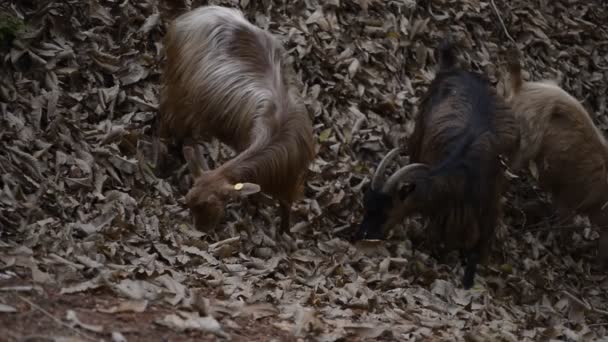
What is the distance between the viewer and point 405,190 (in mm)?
8180

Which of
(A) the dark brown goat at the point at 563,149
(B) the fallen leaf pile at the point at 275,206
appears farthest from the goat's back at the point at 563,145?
(B) the fallen leaf pile at the point at 275,206

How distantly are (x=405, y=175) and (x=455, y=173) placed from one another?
44cm

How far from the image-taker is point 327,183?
843 cm

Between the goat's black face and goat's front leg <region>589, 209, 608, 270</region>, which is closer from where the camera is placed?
the goat's black face

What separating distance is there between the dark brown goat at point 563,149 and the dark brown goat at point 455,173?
620mm

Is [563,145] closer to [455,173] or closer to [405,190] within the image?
[455,173]

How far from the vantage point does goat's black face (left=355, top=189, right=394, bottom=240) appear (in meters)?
8.08

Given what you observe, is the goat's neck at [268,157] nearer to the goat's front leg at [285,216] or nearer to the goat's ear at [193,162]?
the goat's ear at [193,162]

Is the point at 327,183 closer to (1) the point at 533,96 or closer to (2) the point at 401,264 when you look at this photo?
(2) the point at 401,264

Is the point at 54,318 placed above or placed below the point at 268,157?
below

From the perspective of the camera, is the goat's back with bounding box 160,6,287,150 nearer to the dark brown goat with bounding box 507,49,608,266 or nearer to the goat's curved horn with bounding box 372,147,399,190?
the goat's curved horn with bounding box 372,147,399,190

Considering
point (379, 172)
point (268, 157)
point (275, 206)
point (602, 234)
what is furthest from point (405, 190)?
point (602, 234)

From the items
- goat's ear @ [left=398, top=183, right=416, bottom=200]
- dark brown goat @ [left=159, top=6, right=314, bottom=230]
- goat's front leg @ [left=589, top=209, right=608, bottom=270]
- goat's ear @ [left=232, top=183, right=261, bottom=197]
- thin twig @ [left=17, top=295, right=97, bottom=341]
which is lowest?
goat's front leg @ [left=589, top=209, right=608, bottom=270]

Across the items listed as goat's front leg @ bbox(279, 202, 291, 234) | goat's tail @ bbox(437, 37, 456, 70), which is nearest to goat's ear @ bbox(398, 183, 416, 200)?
goat's front leg @ bbox(279, 202, 291, 234)
